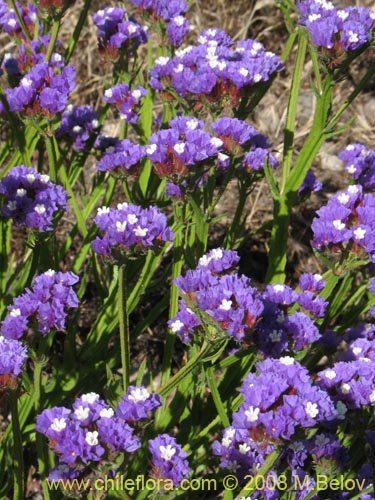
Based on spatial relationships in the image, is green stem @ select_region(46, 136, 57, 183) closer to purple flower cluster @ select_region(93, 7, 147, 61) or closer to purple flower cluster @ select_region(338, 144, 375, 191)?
purple flower cluster @ select_region(93, 7, 147, 61)

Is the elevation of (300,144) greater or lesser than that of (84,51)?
lesser

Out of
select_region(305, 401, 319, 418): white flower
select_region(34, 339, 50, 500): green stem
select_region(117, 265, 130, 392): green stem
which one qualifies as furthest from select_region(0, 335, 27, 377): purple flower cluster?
select_region(305, 401, 319, 418): white flower

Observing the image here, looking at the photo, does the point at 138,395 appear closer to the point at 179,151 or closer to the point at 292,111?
the point at 179,151

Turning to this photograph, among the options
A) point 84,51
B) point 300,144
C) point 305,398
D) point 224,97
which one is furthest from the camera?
point 84,51

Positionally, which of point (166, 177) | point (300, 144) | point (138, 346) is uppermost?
point (166, 177)

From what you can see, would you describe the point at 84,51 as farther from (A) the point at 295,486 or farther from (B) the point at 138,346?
(A) the point at 295,486

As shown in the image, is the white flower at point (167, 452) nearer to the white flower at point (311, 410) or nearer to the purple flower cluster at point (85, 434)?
the purple flower cluster at point (85, 434)

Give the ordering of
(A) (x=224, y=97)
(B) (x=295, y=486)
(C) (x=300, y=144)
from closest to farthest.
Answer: (B) (x=295, y=486), (A) (x=224, y=97), (C) (x=300, y=144)

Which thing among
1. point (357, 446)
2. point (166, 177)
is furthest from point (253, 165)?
point (357, 446)
